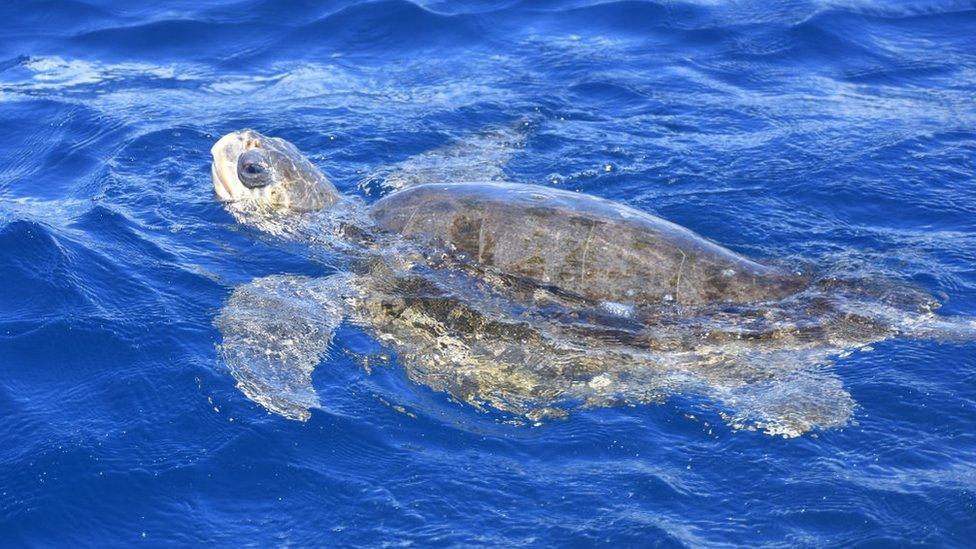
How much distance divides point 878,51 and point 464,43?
5129 mm

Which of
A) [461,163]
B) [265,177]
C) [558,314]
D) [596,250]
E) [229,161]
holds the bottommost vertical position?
[558,314]

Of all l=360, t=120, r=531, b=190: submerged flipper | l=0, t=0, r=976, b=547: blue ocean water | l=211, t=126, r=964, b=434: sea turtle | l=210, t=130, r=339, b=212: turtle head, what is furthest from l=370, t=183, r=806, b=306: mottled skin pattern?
l=360, t=120, r=531, b=190: submerged flipper

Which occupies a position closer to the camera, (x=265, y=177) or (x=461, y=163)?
(x=265, y=177)

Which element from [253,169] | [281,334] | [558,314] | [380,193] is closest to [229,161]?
[253,169]

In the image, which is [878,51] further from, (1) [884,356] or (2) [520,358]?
(2) [520,358]

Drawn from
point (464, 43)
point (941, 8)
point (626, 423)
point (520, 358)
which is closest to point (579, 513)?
point (626, 423)

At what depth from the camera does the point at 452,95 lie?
11.3 metres

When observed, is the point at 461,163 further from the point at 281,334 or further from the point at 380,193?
the point at 281,334

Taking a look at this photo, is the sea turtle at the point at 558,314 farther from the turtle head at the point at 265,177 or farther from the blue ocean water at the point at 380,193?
the turtle head at the point at 265,177

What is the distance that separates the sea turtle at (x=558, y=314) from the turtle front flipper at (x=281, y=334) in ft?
0.04

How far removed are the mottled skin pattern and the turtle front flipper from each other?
0.88m

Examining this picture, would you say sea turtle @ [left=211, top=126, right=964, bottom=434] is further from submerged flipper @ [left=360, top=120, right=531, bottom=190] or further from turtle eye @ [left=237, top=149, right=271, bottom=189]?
submerged flipper @ [left=360, top=120, right=531, bottom=190]

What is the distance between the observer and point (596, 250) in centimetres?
657

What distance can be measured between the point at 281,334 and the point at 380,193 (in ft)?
8.62
